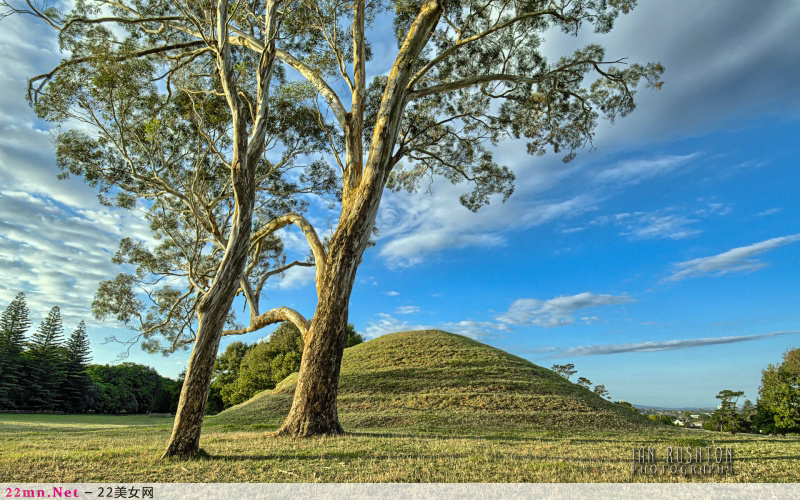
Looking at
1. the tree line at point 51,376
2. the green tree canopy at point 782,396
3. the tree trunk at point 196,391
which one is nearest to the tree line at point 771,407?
the green tree canopy at point 782,396

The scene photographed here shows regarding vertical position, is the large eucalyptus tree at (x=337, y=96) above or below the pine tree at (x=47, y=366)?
above

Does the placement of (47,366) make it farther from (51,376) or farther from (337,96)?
(337,96)

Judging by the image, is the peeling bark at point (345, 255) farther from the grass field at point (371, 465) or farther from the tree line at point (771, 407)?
the tree line at point (771, 407)

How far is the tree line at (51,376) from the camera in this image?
41.2m

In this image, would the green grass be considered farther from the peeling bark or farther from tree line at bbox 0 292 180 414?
tree line at bbox 0 292 180 414

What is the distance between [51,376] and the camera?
43562 mm

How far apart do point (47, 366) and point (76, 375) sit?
9.22 ft

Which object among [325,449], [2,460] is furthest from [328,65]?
[2,460]

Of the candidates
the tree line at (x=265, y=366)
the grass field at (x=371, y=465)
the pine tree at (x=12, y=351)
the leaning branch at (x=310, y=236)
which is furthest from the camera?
the pine tree at (x=12, y=351)

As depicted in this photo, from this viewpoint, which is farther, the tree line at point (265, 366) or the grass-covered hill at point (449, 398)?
the tree line at point (265, 366)

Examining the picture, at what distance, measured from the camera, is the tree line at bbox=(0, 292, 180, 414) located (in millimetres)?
41188

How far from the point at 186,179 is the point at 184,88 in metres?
3.82

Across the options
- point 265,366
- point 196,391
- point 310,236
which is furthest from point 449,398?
point 265,366

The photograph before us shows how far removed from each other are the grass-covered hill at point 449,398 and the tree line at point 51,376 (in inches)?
1056
